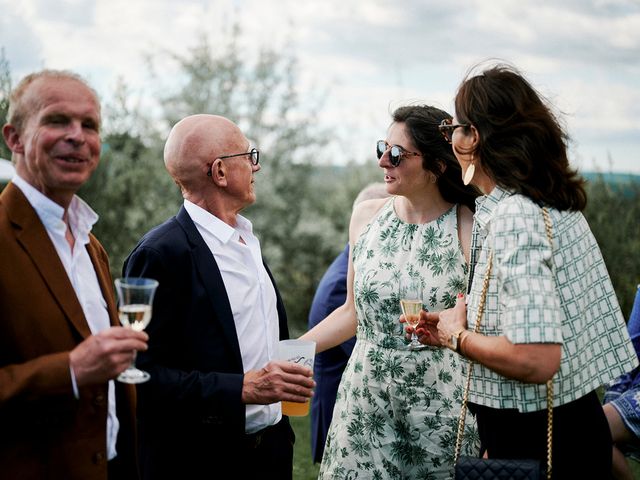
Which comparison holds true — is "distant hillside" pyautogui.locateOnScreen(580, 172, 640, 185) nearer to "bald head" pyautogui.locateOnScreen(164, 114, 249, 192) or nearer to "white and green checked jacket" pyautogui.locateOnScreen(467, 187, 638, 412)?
"bald head" pyautogui.locateOnScreen(164, 114, 249, 192)

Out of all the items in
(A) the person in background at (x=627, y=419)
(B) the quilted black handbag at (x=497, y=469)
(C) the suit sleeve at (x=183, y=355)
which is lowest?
(A) the person in background at (x=627, y=419)

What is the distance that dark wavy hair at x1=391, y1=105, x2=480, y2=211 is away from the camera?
4.41 meters

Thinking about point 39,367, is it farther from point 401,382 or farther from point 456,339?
point 401,382

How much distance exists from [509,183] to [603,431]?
1010mm

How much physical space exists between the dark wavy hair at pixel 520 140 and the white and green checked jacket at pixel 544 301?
71mm

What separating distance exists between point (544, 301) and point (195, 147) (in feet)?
6.08

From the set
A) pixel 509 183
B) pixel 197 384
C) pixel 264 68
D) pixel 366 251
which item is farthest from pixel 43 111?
pixel 264 68

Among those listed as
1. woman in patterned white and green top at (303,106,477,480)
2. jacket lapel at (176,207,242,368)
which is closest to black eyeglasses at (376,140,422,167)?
woman in patterned white and green top at (303,106,477,480)

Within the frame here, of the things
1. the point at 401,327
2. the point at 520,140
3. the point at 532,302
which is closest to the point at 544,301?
the point at 532,302

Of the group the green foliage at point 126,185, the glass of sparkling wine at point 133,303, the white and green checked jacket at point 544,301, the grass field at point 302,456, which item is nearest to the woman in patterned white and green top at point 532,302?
the white and green checked jacket at point 544,301

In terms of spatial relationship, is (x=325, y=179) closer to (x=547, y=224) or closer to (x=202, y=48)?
(x=202, y=48)

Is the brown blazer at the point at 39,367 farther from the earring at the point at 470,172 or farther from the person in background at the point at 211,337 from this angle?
the earring at the point at 470,172

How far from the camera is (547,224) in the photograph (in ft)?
9.36

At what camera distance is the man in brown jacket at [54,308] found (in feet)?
7.89
